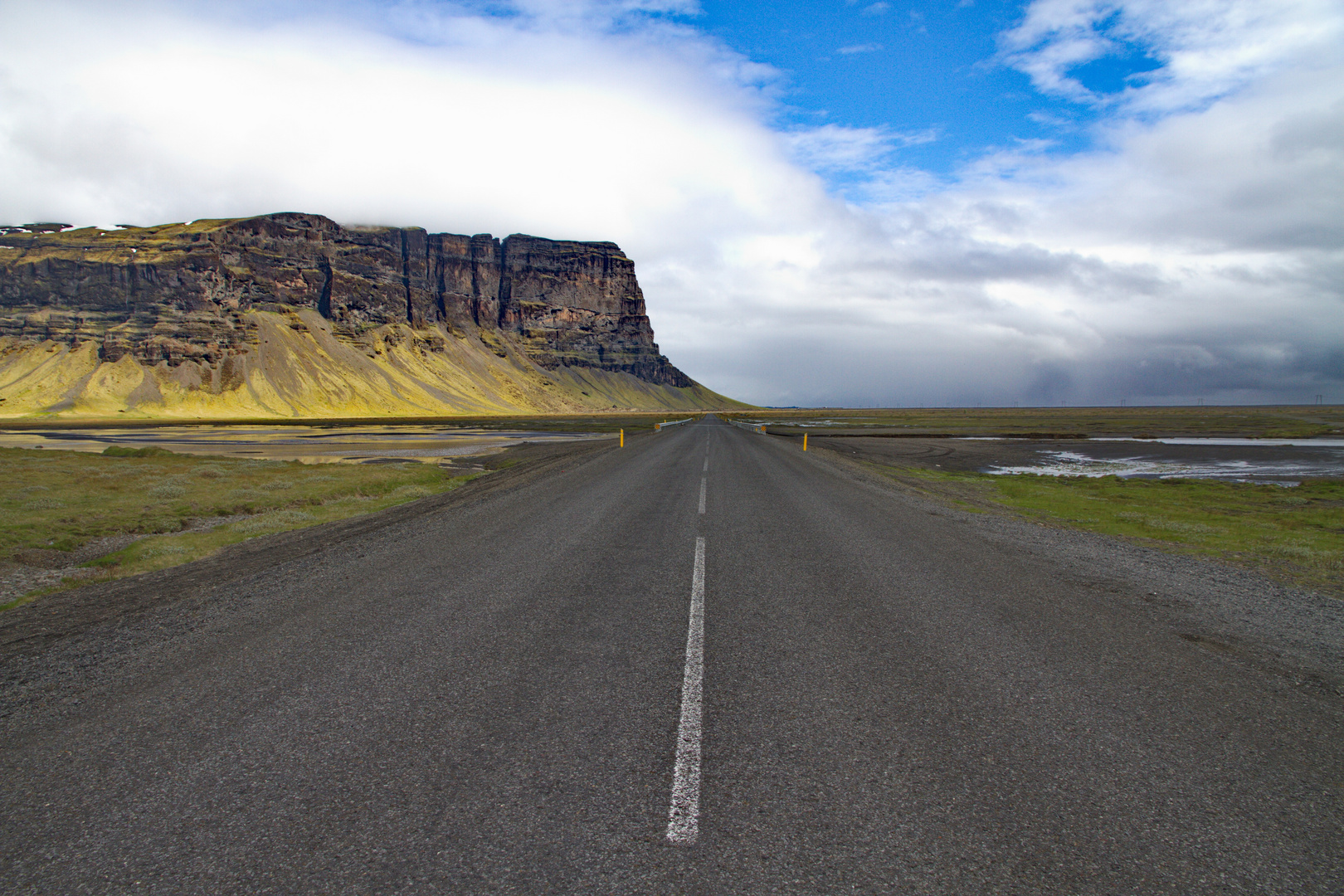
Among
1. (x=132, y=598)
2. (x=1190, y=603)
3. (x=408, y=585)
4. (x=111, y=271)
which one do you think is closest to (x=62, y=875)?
(x=408, y=585)

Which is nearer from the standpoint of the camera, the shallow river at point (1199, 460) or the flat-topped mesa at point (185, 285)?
the shallow river at point (1199, 460)

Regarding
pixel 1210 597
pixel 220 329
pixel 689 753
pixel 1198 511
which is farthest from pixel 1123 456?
pixel 220 329

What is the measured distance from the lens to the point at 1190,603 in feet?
23.3

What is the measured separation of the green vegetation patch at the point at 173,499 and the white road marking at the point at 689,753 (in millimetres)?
8650

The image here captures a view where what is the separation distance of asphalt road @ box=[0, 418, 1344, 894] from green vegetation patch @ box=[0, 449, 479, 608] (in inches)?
226

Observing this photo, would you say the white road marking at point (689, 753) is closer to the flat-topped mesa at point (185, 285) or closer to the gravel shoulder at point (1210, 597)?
the gravel shoulder at point (1210, 597)

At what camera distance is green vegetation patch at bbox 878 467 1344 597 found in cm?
999

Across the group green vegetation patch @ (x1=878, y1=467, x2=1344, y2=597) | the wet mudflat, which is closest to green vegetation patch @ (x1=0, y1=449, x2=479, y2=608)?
green vegetation patch @ (x1=878, y1=467, x2=1344, y2=597)

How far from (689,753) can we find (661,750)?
7.0 inches

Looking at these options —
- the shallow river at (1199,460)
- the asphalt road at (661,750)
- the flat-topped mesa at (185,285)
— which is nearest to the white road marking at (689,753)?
the asphalt road at (661,750)

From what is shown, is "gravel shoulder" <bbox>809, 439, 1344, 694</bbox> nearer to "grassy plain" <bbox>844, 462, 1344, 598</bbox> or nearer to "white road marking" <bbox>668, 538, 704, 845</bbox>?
"grassy plain" <bbox>844, 462, 1344, 598</bbox>

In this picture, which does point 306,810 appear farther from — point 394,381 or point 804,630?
point 394,381

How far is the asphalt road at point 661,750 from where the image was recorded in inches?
113

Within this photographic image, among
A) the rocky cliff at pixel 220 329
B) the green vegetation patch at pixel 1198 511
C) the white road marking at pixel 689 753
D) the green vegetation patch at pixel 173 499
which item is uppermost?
the rocky cliff at pixel 220 329
